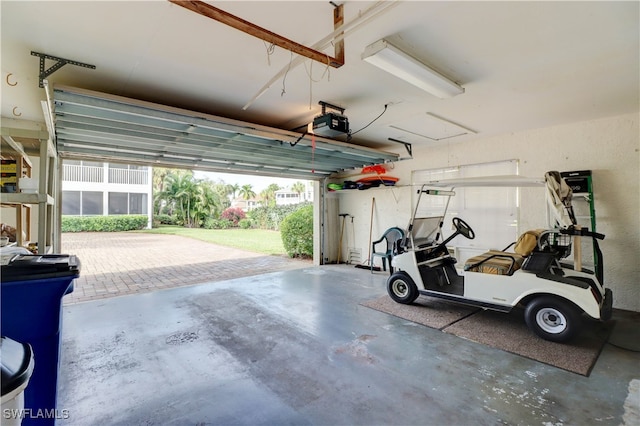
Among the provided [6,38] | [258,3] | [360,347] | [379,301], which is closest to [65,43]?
[6,38]

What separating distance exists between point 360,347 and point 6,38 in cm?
397

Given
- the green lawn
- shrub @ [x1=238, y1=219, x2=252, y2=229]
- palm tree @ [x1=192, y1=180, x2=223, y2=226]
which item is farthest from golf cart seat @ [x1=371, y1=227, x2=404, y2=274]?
palm tree @ [x1=192, y1=180, x2=223, y2=226]

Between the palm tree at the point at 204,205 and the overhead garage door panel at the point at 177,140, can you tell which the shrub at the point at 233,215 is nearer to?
the palm tree at the point at 204,205

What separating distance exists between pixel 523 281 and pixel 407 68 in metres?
2.54

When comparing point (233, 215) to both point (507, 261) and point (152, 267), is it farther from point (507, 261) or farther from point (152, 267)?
point (507, 261)

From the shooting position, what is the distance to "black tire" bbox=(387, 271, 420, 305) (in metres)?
4.10

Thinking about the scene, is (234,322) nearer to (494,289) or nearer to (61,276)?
(61,276)

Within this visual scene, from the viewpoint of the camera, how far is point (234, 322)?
3.60m

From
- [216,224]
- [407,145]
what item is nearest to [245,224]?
[216,224]

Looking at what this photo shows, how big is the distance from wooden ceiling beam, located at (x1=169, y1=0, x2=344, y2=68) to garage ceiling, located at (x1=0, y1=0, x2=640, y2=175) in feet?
0.42

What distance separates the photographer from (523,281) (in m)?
3.12

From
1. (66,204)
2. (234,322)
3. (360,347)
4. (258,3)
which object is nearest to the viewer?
(258,3)

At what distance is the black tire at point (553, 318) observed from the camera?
2850 mm

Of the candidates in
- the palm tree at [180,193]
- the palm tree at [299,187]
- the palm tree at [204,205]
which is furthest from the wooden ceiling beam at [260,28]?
the palm tree at [299,187]
